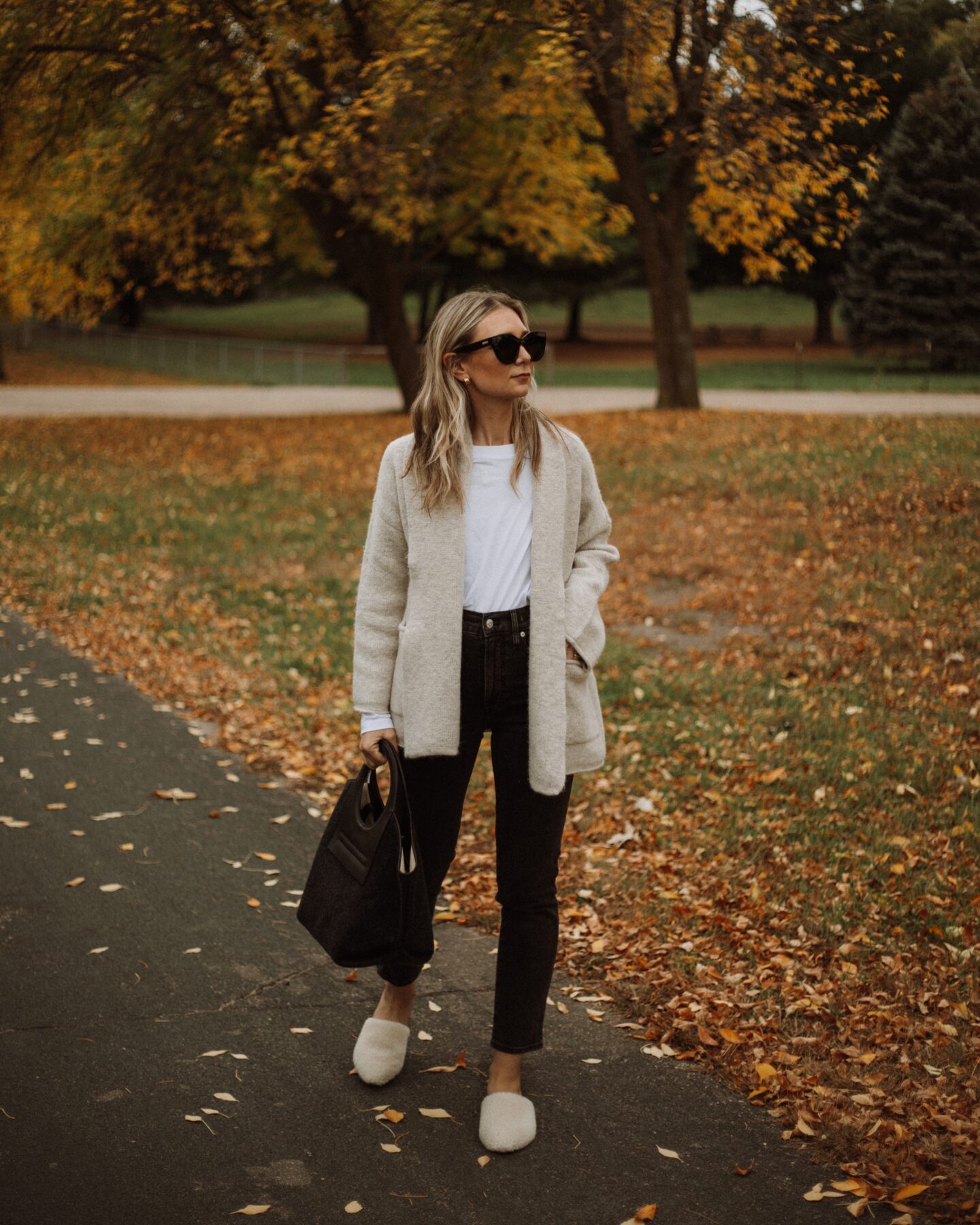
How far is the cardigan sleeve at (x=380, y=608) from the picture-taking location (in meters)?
3.18

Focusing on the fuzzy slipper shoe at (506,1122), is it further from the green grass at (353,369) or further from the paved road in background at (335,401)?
the green grass at (353,369)

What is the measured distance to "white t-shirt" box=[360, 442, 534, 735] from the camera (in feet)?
10.2

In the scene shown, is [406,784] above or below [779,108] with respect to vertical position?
below

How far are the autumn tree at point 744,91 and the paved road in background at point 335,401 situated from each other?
4071 mm

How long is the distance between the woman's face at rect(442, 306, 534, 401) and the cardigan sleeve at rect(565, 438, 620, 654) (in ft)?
0.83

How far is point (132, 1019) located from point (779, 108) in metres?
9.61

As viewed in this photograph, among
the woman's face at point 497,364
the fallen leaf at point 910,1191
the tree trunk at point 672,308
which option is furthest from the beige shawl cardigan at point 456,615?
the tree trunk at point 672,308

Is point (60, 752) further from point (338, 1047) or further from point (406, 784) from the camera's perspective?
point (406, 784)

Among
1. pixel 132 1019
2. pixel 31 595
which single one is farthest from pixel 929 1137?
pixel 31 595

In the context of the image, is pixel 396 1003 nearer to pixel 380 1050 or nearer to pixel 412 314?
pixel 380 1050

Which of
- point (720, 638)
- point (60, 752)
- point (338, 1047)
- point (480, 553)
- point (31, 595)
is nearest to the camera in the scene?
point (480, 553)

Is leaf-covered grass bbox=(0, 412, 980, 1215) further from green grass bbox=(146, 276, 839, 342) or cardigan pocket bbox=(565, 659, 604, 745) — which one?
green grass bbox=(146, 276, 839, 342)

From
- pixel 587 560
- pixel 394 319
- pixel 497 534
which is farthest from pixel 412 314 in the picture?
pixel 497 534

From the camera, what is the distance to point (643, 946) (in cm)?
438
